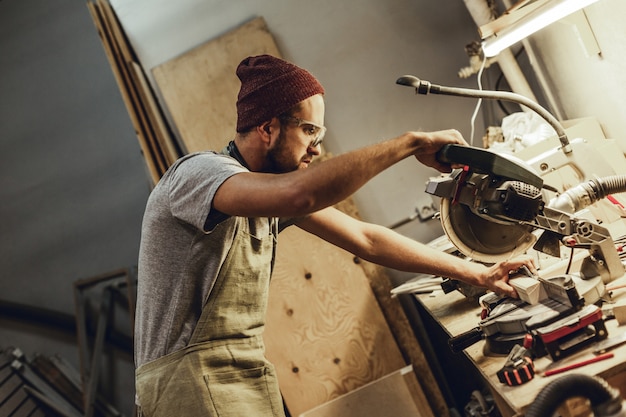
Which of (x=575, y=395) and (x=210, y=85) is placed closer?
(x=575, y=395)

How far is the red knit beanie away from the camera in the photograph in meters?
1.53

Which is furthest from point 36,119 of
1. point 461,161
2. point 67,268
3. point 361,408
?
point 461,161

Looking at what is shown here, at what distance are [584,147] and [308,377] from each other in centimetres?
186

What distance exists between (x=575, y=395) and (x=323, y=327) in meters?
2.16

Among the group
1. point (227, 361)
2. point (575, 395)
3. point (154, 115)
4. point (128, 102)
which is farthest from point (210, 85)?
point (575, 395)

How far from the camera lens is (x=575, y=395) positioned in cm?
81

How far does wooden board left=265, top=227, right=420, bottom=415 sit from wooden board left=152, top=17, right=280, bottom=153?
0.80 meters

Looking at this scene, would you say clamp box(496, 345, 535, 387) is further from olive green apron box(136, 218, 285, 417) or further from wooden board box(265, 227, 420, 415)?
wooden board box(265, 227, 420, 415)

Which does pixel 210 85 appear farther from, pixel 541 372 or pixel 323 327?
pixel 541 372

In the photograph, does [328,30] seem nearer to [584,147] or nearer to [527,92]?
[527,92]

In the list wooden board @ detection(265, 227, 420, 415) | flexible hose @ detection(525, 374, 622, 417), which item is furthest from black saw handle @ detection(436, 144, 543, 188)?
wooden board @ detection(265, 227, 420, 415)

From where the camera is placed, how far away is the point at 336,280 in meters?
2.93

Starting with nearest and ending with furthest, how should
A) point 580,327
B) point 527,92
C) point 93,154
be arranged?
point 580,327, point 527,92, point 93,154

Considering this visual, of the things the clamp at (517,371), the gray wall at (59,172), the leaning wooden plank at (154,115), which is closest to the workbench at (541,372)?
the clamp at (517,371)
